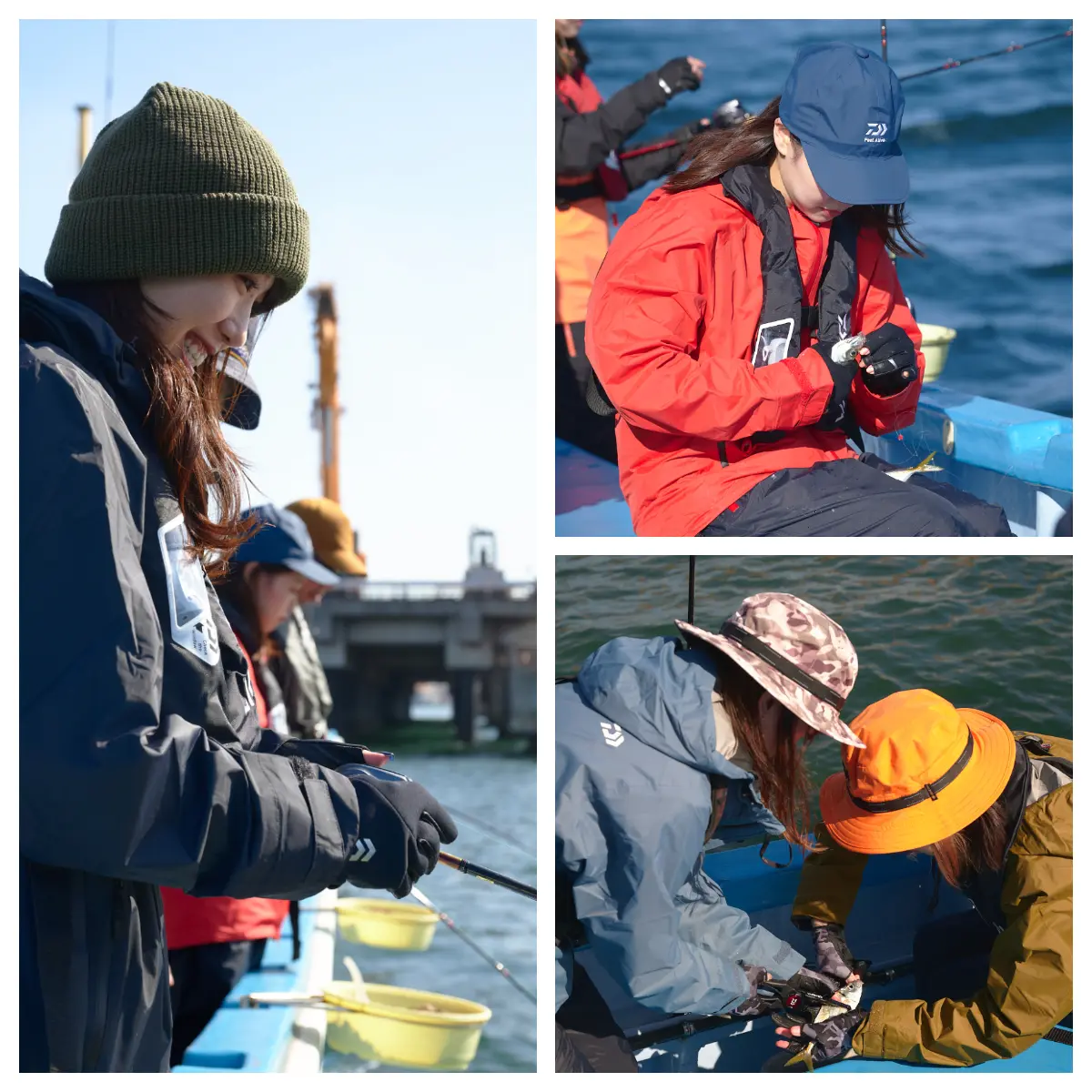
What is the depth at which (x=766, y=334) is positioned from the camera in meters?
1.76

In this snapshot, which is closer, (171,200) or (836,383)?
(171,200)

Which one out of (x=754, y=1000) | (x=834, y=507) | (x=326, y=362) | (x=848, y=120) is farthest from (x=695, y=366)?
(x=326, y=362)

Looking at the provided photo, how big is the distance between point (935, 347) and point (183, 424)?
1.66m

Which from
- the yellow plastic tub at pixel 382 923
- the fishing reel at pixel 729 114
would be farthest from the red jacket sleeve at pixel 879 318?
the yellow plastic tub at pixel 382 923

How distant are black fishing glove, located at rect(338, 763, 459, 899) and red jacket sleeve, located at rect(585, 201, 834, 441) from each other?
2.18 feet

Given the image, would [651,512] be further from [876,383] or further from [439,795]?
[439,795]

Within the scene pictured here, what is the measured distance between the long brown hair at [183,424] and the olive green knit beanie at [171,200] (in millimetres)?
28

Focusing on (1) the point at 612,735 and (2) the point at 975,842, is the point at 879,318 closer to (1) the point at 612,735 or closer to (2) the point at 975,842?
(1) the point at 612,735

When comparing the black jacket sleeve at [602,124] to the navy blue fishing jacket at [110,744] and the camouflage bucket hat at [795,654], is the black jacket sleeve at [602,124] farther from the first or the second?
the navy blue fishing jacket at [110,744]

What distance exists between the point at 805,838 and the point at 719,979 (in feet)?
1.57

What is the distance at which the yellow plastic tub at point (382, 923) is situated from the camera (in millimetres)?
5688

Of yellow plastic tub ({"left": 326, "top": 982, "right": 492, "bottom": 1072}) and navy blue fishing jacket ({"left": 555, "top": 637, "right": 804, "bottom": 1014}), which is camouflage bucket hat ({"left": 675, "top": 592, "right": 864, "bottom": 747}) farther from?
yellow plastic tub ({"left": 326, "top": 982, "right": 492, "bottom": 1072})

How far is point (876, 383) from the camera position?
182 cm

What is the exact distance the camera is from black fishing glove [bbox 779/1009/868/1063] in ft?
6.55
